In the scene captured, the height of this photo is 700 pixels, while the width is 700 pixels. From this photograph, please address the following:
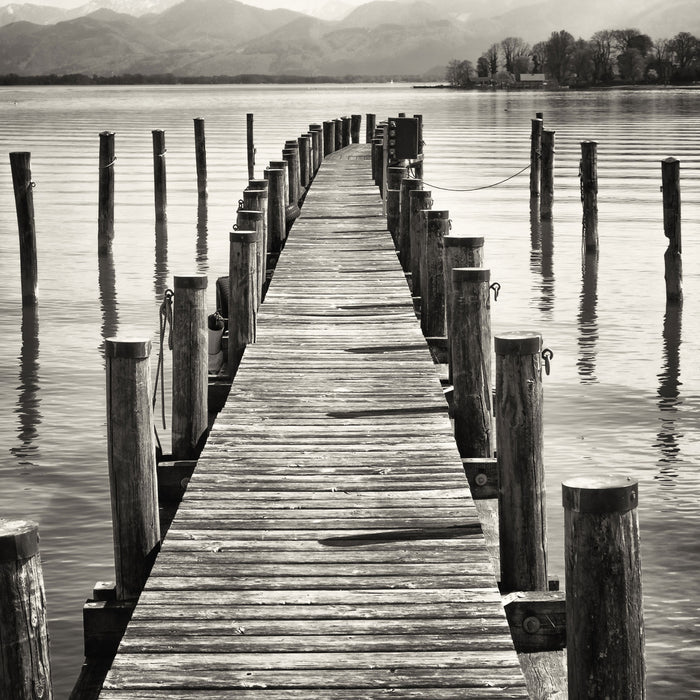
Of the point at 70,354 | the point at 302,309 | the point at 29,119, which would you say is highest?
the point at 29,119

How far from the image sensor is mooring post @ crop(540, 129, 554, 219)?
25.6 m

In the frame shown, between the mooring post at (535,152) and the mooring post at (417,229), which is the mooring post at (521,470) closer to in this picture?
the mooring post at (417,229)

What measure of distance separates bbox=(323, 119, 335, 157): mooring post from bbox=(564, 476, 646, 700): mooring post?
2949cm

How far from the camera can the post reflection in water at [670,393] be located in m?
10.7

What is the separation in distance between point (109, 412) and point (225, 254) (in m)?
19.0

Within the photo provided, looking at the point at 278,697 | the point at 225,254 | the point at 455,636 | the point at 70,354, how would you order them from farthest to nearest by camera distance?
the point at 225,254 → the point at 70,354 → the point at 455,636 → the point at 278,697

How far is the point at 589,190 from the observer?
2091 centimetres

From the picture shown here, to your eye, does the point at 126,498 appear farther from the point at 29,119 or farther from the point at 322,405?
the point at 29,119

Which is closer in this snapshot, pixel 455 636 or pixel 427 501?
pixel 455 636

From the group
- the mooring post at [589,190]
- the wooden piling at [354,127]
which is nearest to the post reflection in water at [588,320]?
the mooring post at [589,190]

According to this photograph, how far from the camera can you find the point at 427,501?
605cm

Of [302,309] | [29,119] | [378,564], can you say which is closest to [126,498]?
[378,564]

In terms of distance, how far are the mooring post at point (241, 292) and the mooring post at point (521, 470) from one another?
4016mm

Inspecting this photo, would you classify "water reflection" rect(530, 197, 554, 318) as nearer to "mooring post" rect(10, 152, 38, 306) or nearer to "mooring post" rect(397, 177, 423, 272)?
"mooring post" rect(397, 177, 423, 272)
